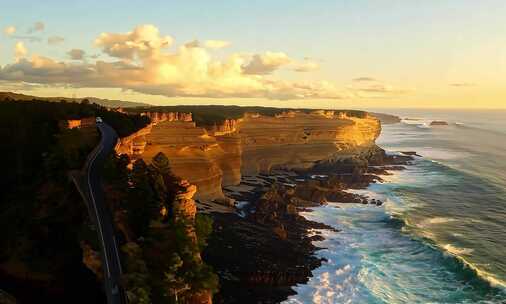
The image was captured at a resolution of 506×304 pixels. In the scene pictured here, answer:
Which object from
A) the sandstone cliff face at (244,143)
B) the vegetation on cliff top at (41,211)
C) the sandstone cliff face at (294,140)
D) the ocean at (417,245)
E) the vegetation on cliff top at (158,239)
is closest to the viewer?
the vegetation on cliff top at (158,239)

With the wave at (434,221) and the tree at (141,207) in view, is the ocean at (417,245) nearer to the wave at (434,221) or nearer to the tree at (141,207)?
the wave at (434,221)

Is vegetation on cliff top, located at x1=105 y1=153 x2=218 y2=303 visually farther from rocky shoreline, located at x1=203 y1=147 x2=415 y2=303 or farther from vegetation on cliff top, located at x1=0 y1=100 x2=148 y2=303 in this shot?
rocky shoreline, located at x1=203 y1=147 x2=415 y2=303

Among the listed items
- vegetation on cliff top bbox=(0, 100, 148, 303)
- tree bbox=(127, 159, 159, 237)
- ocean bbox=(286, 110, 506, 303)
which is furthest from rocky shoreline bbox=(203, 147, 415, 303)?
vegetation on cliff top bbox=(0, 100, 148, 303)

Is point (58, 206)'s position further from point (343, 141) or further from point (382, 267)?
point (343, 141)

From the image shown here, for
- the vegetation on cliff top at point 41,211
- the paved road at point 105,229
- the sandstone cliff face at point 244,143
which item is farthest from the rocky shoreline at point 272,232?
the vegetation on cliff top at point 41,211

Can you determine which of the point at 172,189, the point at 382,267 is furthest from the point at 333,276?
the point at 172,189
